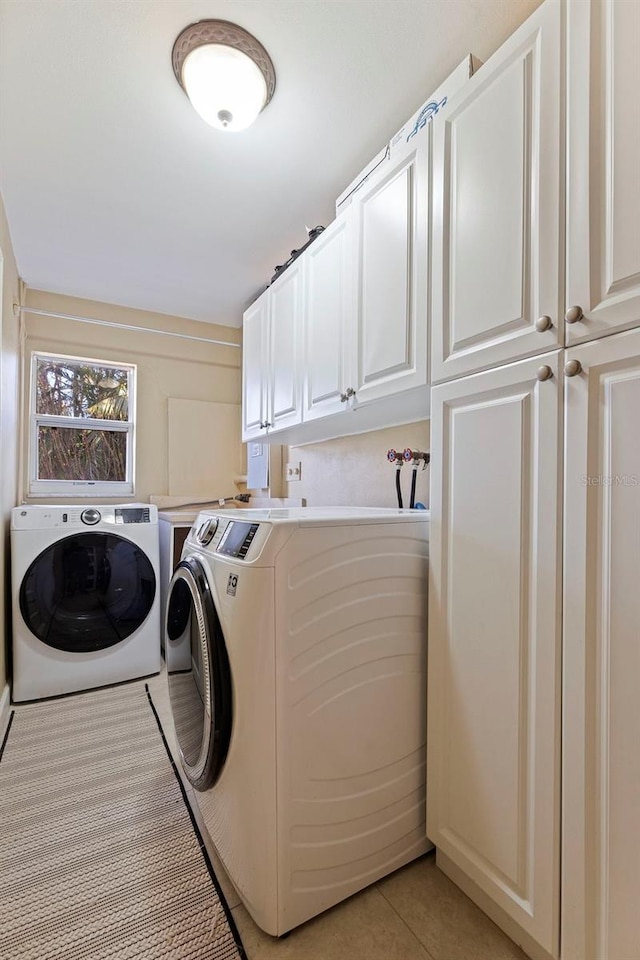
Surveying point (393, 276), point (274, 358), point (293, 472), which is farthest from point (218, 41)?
point (293, 472)

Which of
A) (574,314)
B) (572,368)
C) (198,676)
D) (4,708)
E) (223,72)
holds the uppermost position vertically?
(223,72)

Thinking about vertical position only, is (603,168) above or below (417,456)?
above

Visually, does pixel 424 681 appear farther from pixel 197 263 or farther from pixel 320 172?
pixel 197 263

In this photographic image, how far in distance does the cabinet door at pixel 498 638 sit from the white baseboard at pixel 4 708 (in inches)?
80.1

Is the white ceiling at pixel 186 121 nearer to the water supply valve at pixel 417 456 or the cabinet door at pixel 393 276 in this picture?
the cabinet door at pixel 393 276

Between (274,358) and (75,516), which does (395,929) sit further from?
(75,516)

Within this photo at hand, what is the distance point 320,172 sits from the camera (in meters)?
1.91

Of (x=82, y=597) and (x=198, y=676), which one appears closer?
(x=198, y=676)

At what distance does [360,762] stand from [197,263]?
2756mm

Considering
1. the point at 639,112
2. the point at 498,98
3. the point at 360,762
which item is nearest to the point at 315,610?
the point at 360,762

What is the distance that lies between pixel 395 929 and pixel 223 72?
2502 millimetres

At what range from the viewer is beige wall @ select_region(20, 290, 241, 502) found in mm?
3033

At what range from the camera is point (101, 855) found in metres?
1.32

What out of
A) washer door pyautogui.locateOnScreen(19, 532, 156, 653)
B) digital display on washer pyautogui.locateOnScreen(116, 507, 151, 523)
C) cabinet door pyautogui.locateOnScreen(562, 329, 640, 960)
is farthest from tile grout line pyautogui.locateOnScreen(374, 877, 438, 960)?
digital display on washer pyautogui.locateOnScreen(116, 507, 151, 523)
